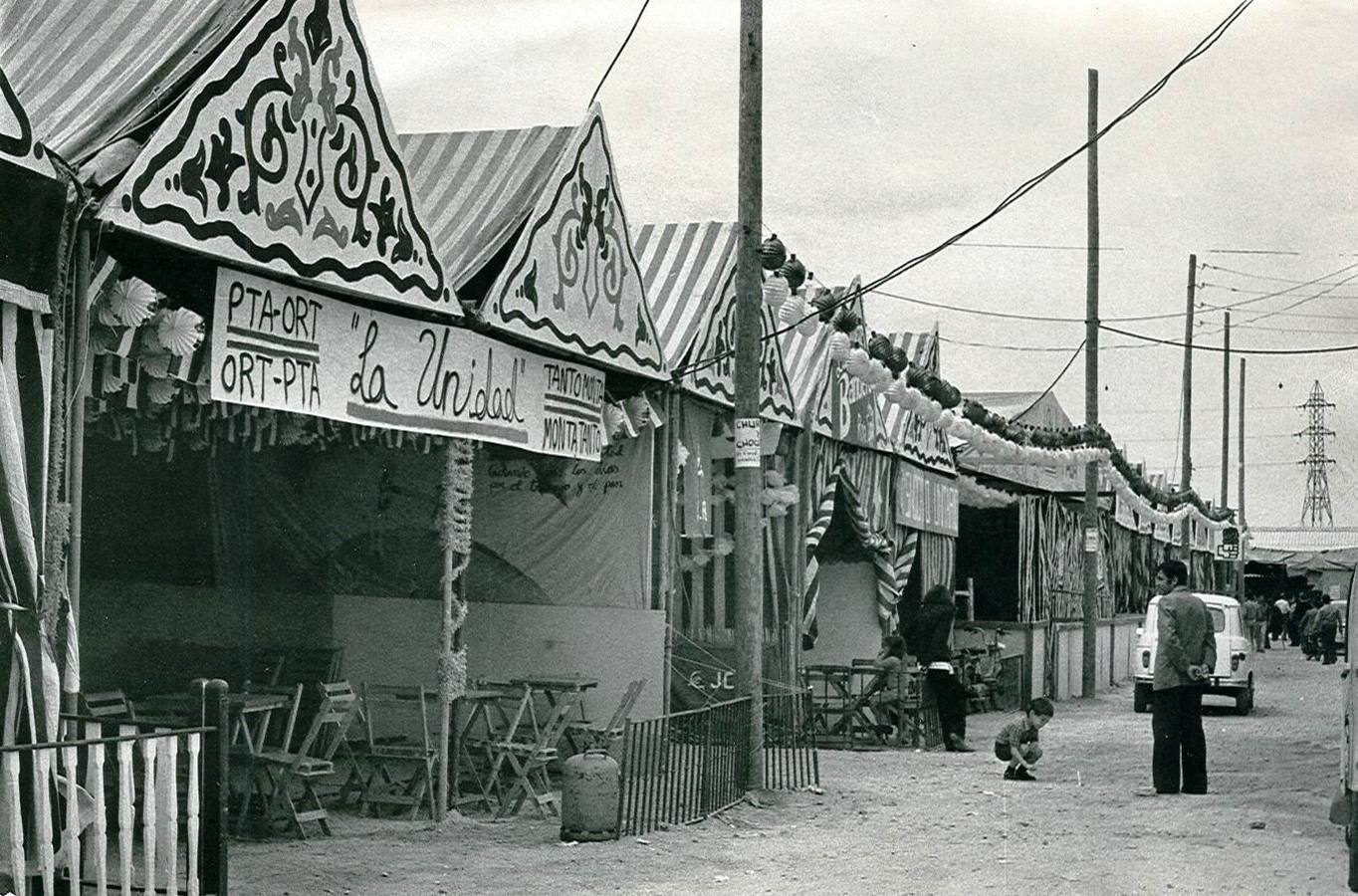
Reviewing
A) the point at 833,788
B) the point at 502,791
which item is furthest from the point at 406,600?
the point at 833,788

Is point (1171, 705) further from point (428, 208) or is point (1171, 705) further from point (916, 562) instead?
point (916, 562)

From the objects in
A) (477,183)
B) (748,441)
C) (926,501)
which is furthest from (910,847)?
(926,501)

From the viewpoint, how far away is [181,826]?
32.7 feet

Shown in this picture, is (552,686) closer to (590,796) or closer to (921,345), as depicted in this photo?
(590,796)

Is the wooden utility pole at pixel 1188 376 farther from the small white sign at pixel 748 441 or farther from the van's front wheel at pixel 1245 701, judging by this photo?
the small white sign at pixel 748 441

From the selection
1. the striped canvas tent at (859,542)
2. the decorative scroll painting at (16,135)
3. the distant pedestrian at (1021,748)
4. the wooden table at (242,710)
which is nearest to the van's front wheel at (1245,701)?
the striped canvas tent at (859,542)

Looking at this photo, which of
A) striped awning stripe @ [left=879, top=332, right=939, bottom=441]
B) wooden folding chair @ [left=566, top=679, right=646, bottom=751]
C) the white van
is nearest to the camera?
wooden folding chair @ [left=566, top=679, right=646, bottom=751]

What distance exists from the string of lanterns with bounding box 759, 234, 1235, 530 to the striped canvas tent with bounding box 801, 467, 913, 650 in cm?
125

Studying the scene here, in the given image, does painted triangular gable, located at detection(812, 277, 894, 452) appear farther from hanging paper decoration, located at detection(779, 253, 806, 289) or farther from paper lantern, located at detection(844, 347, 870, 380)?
hanging paper decoration, located at detection(779, 253, 806, 289)

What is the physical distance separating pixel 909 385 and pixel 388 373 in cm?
1003

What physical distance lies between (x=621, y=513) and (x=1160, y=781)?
493 cm

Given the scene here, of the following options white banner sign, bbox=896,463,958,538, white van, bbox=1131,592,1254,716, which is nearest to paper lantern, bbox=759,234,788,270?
white banner sign, bbox=896,463,958,538

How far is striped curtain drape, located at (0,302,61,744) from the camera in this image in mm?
6730

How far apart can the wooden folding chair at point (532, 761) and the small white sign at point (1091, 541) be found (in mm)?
14942
